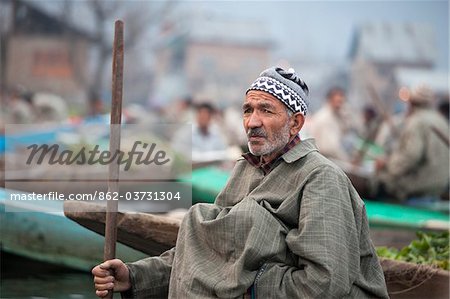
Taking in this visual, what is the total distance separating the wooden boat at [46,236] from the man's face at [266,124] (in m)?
1.89

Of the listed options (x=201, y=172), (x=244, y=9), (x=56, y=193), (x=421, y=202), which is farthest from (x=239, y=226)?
(x=244, y=9)

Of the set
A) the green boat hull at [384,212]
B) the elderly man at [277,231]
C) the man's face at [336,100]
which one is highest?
the elderly man at [277,231]

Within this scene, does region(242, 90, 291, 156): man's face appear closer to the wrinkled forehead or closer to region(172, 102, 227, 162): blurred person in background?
the wrinkled forehead

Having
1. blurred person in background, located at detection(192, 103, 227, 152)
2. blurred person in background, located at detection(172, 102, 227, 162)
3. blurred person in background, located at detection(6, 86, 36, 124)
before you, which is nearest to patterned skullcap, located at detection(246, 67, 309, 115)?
blurred person in background, located at detection(172, 102, 227, 162)

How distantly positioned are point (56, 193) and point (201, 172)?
2.30 meters

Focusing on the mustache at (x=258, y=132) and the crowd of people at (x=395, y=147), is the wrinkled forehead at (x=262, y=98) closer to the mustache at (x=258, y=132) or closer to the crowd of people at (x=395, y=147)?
the mustache at (x=258, y=132)

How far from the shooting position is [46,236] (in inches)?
187

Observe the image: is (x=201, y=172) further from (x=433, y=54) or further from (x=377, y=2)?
(x=377, y=2)

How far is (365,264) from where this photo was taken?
271 centimetres

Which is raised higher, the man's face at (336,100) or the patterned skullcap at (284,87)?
the patterned skullcap at (284,87)

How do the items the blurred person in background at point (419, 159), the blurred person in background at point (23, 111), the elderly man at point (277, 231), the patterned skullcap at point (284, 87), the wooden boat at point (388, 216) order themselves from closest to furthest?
the elderly man at point (277, 231) → the patterned skullcap at point (284, 87) → the wooden boat at point (388, 216) → the blurred person in background at point (419, 159) → the blurred person in background at point (23, 111)

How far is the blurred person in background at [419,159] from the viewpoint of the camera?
294 inches

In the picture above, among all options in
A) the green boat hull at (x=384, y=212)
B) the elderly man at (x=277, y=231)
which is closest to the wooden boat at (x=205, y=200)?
the green boat hull at (x=384, y=212)

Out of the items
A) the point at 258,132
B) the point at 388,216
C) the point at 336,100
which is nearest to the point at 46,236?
the point at 258,132
